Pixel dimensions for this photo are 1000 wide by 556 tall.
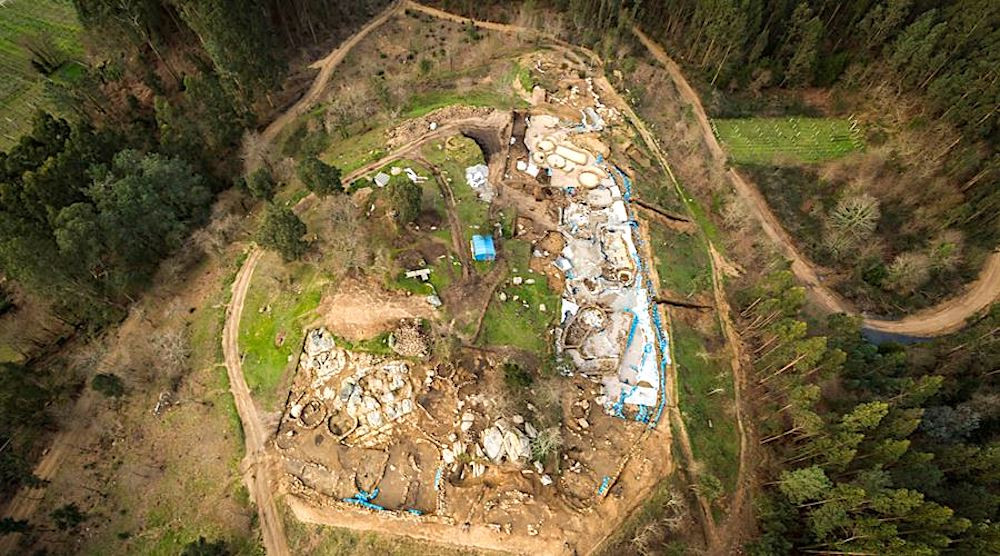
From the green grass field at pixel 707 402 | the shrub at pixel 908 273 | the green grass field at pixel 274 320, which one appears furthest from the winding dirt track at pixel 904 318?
the green grass field at pixel 274 320

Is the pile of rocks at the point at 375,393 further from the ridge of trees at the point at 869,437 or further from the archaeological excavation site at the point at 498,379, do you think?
the ridge of trees at the point at 869,437

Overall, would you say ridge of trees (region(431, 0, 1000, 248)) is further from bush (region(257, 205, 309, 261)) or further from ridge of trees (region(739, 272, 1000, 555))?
bush (region(257, 205, 309, 261))

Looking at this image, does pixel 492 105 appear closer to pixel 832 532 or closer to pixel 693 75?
pixel 693 75

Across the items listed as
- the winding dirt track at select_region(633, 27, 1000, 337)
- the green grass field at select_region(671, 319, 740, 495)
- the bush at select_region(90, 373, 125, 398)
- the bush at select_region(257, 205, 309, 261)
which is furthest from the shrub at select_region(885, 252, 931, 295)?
the bush at select_region(90, 373, 125, 398)

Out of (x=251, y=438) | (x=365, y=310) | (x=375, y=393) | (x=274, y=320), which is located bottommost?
(x=251, y=438)

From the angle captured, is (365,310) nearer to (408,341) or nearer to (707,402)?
(408,341)

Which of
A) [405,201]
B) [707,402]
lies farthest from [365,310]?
[707,402]
